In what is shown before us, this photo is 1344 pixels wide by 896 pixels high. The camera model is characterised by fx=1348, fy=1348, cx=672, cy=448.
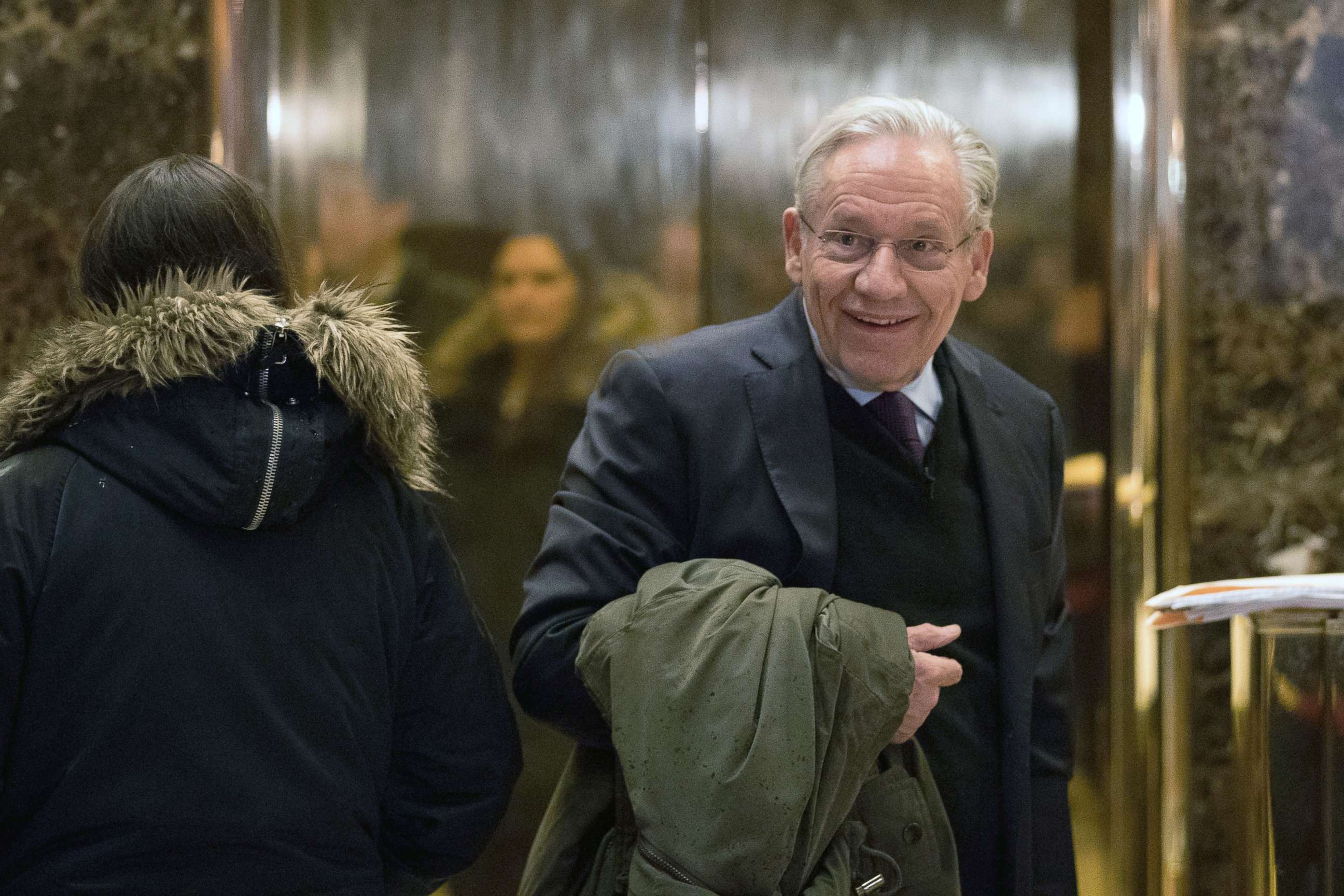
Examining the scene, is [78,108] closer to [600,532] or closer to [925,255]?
[600,532]

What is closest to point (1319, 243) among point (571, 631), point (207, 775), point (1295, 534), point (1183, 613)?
point (1295, 534)

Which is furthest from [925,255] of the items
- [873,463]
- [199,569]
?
[199,569]

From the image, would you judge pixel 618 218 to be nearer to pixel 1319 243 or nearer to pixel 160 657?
pixel 1319 243

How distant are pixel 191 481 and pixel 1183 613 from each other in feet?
4.77

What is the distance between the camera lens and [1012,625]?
2.17m

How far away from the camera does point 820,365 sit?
7.29 ft

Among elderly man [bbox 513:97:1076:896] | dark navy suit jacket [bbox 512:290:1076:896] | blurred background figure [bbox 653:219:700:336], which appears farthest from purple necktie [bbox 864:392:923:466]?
blurred background figure [bbox 653:219:700:336]

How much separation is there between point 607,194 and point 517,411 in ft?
2.02

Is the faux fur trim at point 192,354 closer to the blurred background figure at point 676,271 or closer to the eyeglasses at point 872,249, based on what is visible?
the eyeglasses at point 872,249

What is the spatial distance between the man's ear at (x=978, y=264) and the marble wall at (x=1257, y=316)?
4.29 feet

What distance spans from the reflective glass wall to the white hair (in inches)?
53.0

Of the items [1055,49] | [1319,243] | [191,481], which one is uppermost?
[1055,49]

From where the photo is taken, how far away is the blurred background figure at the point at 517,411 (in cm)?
350

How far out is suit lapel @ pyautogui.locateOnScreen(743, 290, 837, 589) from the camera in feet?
6.70
